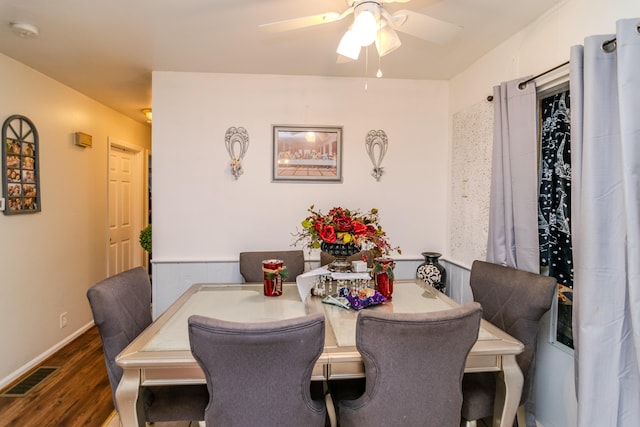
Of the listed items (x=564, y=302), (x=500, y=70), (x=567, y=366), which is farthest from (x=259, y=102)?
(x=567, y=366)

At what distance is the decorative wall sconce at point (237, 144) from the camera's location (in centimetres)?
302

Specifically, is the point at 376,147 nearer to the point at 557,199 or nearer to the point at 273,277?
the point at 557,199

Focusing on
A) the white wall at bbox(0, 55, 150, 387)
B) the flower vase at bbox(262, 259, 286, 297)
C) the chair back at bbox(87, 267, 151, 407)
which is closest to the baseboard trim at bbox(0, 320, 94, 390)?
the white wall at bbox(0, 55, 150, 387)

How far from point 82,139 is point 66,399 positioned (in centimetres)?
231

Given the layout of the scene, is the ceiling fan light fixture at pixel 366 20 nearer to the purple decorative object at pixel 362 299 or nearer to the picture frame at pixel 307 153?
the purple decorative object at pixel 362 299

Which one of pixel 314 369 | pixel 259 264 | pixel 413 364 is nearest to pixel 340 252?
pixel 314 369

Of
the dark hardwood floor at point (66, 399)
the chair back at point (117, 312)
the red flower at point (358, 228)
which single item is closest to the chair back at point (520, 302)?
the red flower at point (358, 228)

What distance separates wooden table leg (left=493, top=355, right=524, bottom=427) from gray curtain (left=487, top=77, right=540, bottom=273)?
0.69 metres

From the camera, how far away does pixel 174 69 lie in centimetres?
290

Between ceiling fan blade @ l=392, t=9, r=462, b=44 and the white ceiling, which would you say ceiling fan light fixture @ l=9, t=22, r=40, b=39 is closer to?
the white ceiling

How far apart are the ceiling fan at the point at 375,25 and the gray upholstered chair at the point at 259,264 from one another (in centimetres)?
152

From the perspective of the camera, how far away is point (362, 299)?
1.85 m

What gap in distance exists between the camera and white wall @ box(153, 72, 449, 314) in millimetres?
2986

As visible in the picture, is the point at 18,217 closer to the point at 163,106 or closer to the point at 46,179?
the point at 46,179
